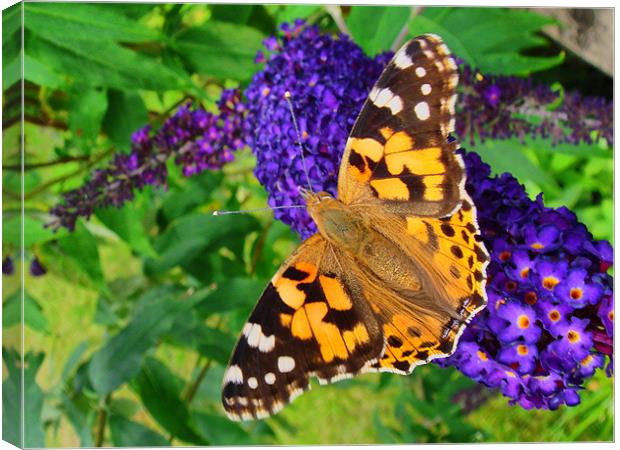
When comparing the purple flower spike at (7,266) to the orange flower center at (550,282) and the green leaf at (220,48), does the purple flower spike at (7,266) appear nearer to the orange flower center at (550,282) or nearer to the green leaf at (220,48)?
the green leaf at (220,48)

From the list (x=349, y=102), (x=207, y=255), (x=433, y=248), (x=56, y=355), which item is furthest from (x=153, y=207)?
(x=433, y=248)

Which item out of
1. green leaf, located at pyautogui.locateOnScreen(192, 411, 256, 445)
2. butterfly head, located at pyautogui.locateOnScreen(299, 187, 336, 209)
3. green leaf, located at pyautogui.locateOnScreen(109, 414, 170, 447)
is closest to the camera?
butterfly head, located at pyautogui.locateOnScreen(299, 187, 336, 209)

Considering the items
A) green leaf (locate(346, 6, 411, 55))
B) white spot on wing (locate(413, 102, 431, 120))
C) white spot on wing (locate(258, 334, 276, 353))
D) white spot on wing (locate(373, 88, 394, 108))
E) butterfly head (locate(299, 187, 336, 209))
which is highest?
green leaf (locate(346, 6, 411, 55))

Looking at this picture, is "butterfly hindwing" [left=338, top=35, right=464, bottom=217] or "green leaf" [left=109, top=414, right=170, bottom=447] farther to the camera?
"green leaf" [left=109, top=414, right=170, bottom=447]

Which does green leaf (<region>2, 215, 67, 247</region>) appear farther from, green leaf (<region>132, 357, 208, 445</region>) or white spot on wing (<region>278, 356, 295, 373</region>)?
white spot on wing (<region>278, 356, 295, 373</region>)

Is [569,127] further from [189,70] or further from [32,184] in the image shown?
[32,184]

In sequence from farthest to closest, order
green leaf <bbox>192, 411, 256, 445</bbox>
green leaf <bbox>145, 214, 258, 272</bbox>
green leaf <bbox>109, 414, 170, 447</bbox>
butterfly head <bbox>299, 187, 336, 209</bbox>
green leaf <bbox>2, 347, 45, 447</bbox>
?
1. green leaf <bbox>145, 214, 258, 272</bbox>
2. green leaf <bbox>192, 411, 256, 445</bbox>
3. green leaf <bbox>109, 414, 170, 447</bbox>
4. green leaf <bbox>2, 347, 45, 447</bbox>
5. butterfly head <bbox>299, 187, 336, 209</bbox>

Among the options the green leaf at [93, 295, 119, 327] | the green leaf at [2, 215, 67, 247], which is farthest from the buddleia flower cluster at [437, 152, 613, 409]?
the green leaf at [93, 295, 119, 327]

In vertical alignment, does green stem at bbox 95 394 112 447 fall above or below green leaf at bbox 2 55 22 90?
below
